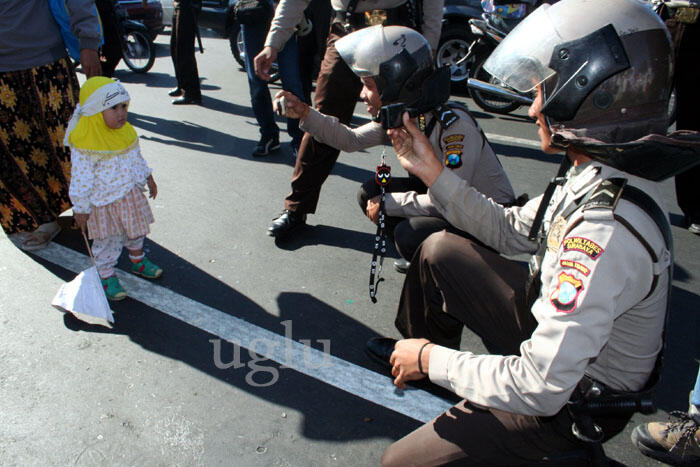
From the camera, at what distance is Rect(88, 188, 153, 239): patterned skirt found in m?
2.79

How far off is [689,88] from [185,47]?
199 inches

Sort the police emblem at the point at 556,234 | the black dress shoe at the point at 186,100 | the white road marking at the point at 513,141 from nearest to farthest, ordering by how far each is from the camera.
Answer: the police emblem at the point at 556,234, the white road marking at the point at 513,141, the black dress shoe at the point at 186,100

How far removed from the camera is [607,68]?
1409mm

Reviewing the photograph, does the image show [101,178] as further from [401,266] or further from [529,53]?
[529,53]

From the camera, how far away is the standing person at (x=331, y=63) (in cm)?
326

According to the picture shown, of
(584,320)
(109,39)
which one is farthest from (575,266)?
(109,39)

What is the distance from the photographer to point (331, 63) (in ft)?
11.0

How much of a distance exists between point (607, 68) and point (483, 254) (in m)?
0.77

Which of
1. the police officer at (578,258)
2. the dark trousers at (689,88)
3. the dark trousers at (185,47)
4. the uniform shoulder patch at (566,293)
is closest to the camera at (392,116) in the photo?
the police officer at (578,258)

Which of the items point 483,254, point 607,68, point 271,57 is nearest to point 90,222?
point 271,57

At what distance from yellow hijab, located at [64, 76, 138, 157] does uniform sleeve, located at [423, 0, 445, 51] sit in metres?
1.92

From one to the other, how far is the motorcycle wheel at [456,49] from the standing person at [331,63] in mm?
3598

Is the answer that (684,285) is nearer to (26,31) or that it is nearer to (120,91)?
(120,91)

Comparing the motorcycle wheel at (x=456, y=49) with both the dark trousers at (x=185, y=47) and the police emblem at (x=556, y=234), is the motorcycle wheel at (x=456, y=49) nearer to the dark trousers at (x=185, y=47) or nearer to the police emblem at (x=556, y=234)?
the dark trousers at (x=185, y=47)
